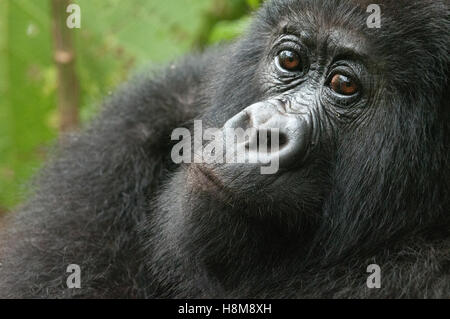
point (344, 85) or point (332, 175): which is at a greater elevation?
point (344, 85)

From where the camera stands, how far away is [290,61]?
3.45 metres

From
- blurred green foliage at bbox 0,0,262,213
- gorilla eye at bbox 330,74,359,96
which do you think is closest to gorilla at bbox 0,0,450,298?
gorilla eye at bbox 330,74,359,96

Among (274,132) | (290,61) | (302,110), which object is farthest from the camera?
(290,61)

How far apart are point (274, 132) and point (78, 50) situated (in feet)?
10.1

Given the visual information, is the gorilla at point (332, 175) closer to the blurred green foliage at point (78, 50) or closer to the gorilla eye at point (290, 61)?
the gorilla eye at point (290, 61)

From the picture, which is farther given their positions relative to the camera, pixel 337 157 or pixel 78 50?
pixel 78 50

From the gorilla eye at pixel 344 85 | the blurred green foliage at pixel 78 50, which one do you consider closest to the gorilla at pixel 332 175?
the gorilla eye at pixel 344 85

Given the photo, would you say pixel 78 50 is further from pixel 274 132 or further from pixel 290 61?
pixel 274 132

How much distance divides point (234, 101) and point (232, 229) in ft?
2.33

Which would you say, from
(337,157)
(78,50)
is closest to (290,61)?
(337,157)

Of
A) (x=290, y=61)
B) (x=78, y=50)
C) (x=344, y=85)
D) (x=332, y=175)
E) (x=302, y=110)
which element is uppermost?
(x=78, y=50)

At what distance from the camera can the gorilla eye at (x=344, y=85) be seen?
3309 millimetres

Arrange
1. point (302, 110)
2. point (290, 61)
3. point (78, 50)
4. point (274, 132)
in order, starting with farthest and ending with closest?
point (78, 50), point (290, 61), point (302, 110), point (274, 132)
